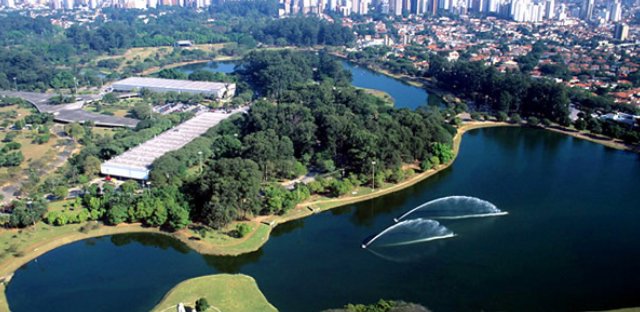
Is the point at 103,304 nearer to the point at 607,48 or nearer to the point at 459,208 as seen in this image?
the point at 459,208

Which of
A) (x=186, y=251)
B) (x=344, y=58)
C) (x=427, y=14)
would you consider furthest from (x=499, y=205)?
(x=427, y=14)

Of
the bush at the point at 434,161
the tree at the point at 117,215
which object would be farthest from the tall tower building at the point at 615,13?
the tree at the point at 117,215

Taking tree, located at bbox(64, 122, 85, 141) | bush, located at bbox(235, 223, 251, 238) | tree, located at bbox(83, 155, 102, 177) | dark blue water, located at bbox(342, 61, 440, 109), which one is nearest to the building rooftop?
tree, located at bbox(64, 122, 85, 141)

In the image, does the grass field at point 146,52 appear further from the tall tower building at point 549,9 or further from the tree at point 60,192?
the tall tower building at point 549,9

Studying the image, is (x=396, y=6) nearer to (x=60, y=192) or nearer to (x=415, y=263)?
(x=60, y=192)

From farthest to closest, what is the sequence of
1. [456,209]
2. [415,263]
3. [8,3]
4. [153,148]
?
[8,3]
[153,148]
[456,209]
[415,263]

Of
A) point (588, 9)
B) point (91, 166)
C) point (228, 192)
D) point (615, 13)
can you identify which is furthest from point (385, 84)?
point (588, 9)
